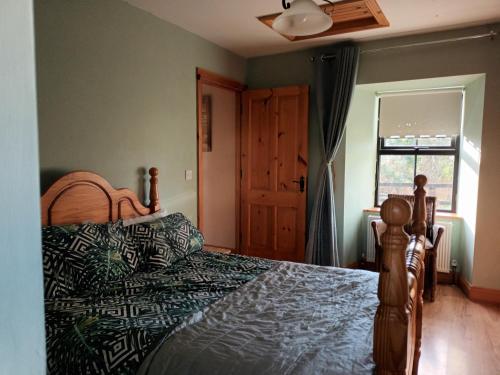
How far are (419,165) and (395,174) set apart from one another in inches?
11.4

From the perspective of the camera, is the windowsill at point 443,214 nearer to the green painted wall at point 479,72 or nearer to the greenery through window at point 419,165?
the greenery through window at point 419,165

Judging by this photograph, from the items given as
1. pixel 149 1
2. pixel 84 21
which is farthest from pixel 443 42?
pixel 84 21

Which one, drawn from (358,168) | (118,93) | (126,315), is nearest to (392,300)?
(126,315)

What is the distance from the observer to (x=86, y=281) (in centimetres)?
202

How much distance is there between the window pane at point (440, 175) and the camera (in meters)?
4.30

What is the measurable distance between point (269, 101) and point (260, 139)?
447 mm

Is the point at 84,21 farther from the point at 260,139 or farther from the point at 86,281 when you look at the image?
the point at 260,139

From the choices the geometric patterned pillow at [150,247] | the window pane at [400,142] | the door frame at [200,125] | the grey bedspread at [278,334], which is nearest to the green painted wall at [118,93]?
the door frame at [200,125]

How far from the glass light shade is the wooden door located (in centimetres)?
187

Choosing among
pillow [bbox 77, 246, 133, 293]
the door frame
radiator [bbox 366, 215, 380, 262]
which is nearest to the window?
radiator [bbox 366, 215, 380, 262]

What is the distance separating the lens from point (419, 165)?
4.43m

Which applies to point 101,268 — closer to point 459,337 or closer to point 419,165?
point 459,337

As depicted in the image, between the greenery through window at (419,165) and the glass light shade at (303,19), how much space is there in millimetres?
2685

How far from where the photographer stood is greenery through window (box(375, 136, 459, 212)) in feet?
14.1
